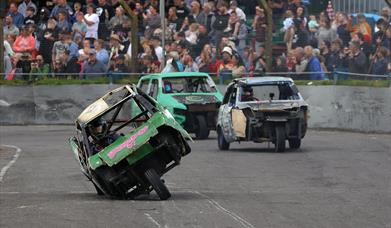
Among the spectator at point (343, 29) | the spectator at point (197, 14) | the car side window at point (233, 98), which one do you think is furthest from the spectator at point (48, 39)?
the car side window at point (233, 98)

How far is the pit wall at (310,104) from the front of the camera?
23703 millimetres

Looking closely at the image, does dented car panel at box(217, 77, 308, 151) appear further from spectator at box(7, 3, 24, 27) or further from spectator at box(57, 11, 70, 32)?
spectator at box(7, 3, 24, 27)

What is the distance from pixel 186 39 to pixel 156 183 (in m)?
14.8

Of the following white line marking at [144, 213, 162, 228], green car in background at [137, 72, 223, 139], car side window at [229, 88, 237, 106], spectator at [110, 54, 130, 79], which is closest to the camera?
white line marking at [144, 213, 162, 228]

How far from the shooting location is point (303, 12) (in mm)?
25625

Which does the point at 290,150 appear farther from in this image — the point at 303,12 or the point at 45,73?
the point at 45,73

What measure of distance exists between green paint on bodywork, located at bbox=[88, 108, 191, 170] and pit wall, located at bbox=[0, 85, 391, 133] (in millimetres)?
11448

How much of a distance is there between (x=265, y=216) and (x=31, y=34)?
58.7 ft

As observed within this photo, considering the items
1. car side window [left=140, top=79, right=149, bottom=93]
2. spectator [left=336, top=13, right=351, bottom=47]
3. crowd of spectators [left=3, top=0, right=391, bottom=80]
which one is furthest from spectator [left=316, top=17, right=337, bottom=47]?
car side window [left=140, top=79, right=149, bottom=93]

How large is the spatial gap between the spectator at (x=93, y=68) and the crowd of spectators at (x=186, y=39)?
0.09 ft

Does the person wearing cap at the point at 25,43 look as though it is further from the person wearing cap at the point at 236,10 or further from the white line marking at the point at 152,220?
the white line marking at the point at 152,220

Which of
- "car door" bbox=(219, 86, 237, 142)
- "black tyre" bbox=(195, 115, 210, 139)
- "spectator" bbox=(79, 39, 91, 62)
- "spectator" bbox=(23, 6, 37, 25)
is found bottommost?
"black tyre" bbox=(195, 115, 210, 139)

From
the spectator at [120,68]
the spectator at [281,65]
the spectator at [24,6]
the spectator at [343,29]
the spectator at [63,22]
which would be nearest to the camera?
the spectator at [343,29]

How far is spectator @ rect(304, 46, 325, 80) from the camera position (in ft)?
84.6
